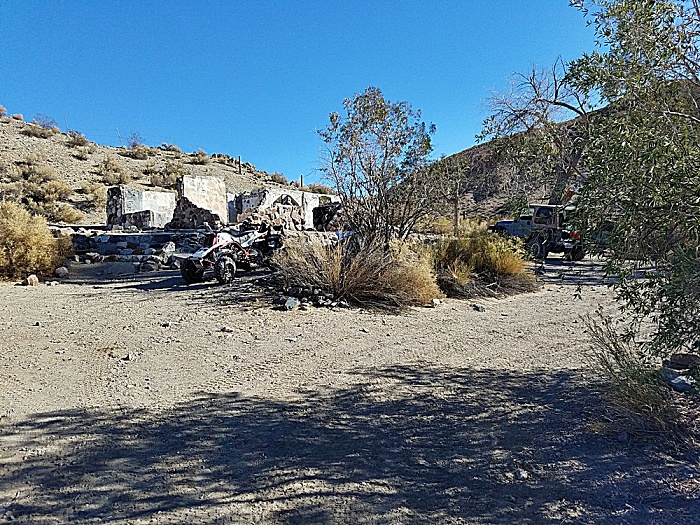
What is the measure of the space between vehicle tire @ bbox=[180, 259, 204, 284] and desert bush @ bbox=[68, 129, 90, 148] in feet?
114

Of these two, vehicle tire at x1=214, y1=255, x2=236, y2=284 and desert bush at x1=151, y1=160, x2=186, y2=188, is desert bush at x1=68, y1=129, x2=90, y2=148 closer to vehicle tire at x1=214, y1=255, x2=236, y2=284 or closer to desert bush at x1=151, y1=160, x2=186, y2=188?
desert bush at x1=151, y1=160, x2=186, y2=188

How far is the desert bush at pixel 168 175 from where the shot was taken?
34.1m

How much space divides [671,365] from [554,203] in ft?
6.28

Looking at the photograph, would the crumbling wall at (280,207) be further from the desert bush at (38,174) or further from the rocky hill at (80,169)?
the desert bush at (38,174)

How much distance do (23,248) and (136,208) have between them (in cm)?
1039

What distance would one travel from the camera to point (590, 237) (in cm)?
307

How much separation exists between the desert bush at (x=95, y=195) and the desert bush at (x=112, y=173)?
3071 mm

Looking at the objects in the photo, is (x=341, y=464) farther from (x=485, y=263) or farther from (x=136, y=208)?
(x=136, y=208)

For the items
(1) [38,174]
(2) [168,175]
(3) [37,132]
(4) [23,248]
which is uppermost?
(3) [37,132]

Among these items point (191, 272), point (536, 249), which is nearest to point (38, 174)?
point (191, 272)

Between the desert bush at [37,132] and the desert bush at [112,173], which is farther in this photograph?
the desert bush at [37,132]

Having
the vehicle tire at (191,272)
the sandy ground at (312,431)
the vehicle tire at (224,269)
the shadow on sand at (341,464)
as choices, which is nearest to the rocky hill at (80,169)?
the vehicle tire at (191,272)

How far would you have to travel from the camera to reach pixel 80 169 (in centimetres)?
3372

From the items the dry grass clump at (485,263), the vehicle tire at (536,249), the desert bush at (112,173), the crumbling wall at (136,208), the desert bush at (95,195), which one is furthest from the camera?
the desert bush at (112,173)
